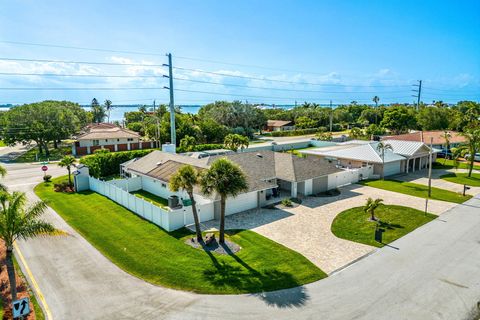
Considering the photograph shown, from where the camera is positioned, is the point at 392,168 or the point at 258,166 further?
the point at 392,168

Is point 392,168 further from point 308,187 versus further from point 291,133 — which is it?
point 291,133

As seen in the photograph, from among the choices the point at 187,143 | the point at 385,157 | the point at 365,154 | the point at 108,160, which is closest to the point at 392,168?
the point at 385,157

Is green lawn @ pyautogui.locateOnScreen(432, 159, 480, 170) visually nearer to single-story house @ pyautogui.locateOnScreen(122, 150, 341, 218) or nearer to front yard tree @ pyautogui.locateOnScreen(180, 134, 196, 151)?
single-story house @ pyautogui.locateOnScreen(122, 150, 341, 218)

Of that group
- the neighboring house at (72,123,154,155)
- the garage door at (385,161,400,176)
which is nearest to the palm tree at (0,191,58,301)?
the garage door at (385,161,400,176)

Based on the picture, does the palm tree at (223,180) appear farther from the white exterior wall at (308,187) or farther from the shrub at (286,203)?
the white exterior wall at (308,187)

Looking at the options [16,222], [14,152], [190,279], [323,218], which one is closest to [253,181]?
[323,218]
